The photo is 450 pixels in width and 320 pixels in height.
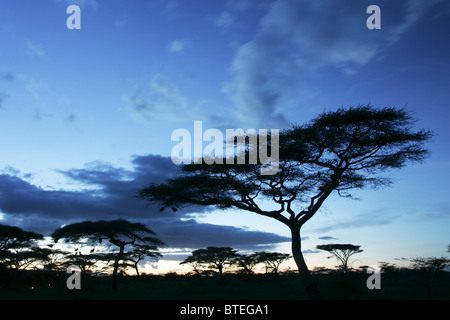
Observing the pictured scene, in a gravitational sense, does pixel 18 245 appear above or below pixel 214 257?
above

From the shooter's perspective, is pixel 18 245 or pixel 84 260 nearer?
pixel 18 245

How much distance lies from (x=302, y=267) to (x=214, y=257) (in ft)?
114

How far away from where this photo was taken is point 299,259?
1856cm

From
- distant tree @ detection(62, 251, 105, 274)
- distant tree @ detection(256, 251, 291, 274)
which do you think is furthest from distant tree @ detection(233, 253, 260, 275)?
distant tree @ detection(62, 251, 105, 274)

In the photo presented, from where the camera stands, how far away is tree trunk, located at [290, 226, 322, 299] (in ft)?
56.5

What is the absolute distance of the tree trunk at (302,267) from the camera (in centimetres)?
1723

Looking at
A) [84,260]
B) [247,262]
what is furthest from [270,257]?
[84,260]

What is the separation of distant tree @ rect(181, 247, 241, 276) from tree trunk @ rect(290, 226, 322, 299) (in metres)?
32.1

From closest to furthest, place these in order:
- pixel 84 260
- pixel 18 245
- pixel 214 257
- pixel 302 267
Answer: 1. pixel 302 267
2. pixel 18 245
3. pixel 84 260
4. pixel 214 257

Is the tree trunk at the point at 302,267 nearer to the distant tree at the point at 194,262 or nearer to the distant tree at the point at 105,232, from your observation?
the distant tree at the point at 105,232

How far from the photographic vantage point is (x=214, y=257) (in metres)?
51.5

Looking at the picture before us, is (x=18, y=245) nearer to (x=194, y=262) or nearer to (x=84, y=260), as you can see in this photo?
(x=84, y=260)
